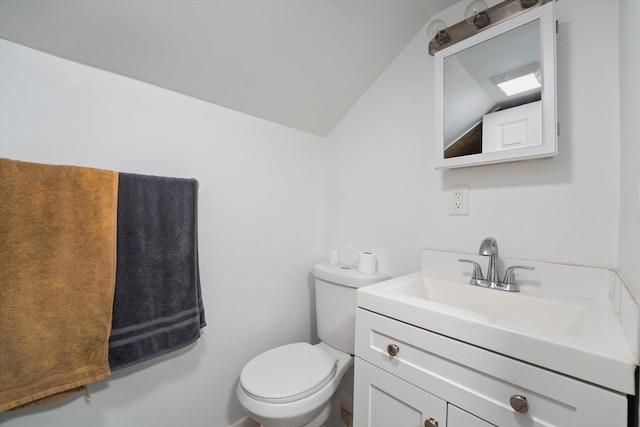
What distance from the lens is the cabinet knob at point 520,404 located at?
537 mm

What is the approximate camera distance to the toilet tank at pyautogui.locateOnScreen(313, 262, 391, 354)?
121 centimetres

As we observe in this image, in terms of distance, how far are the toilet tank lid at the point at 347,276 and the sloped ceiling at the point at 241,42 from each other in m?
0.86

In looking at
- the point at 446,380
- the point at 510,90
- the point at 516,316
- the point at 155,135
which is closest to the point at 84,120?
the point at 155,135

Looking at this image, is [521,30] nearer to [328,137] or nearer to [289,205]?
[328,137]

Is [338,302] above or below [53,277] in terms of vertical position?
below

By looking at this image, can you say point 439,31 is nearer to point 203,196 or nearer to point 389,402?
point 203,196

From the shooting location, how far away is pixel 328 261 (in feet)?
5.31

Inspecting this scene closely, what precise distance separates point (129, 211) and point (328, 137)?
3.83 feet

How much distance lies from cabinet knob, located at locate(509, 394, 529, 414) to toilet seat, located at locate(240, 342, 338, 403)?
66 cm

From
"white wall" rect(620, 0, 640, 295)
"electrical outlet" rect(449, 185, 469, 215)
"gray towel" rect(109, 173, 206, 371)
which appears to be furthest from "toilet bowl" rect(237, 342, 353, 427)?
"white wall" rect(620, 0, 640, 295)

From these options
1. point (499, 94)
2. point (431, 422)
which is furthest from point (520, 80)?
point (431, 422)

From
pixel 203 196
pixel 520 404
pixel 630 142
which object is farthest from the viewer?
pixel 203 196

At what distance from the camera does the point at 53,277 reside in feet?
2.48

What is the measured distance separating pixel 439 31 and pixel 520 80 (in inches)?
16.1
